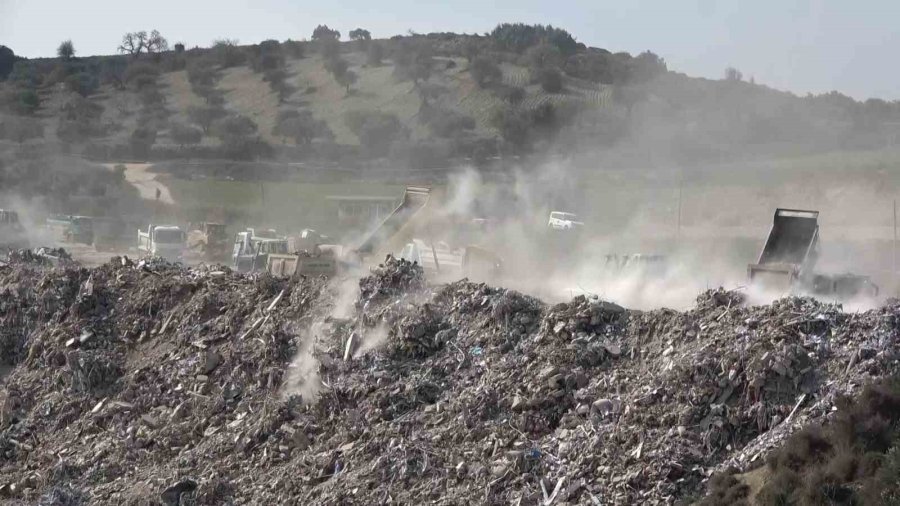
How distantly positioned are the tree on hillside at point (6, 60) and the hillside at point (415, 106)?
1.22 m

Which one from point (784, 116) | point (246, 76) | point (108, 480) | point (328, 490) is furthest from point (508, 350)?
point (246, 76)

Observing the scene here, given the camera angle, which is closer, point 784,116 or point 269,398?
point 269,398

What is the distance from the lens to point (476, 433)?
1277 cm

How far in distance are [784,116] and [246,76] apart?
160 feet

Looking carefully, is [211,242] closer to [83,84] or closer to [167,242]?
[167,242]

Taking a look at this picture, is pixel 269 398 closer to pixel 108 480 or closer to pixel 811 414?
pixel 108 480

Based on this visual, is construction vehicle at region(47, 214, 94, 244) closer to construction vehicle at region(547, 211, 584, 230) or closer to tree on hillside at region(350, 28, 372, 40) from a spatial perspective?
construction vehicle at region(547, 211, 584, 230)

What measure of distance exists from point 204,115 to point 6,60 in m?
34.3

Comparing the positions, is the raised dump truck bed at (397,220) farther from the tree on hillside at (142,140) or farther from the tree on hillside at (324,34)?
the tree on hillside at (324,34)

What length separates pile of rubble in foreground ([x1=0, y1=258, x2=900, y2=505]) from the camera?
11422mm

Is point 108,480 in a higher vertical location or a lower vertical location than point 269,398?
lower

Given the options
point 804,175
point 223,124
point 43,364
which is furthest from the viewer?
point 223,124

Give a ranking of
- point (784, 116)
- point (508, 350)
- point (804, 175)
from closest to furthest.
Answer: point (508, 350)
point (804, 175)
point (784, 116)

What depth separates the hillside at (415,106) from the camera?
217 ft
